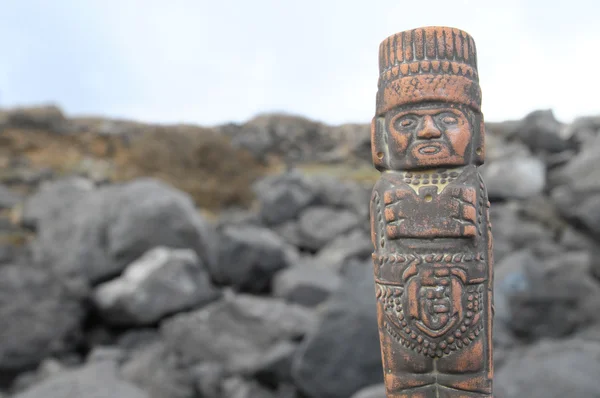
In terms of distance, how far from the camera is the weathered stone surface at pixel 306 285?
24.6 feet

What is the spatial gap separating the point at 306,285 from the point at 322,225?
5460 millimetres

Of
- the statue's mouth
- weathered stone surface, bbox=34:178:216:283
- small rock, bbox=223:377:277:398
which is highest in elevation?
the statue's mouth

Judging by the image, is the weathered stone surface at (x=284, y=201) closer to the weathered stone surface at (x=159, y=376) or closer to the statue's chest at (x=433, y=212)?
the weathered stone surface at (x=159, y=376)

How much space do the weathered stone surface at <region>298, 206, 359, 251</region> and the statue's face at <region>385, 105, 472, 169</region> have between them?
9831 mm

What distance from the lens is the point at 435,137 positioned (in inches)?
101

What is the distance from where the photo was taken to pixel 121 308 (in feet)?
22.7

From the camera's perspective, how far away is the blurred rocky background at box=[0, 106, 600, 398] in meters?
4.62

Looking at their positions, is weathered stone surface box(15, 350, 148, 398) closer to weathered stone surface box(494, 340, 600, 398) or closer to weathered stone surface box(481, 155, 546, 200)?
weathered stone surface box(494, 340, 600, 398)

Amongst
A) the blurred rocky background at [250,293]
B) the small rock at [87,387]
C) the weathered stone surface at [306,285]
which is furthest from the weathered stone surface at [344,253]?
the small rock at [87,387]

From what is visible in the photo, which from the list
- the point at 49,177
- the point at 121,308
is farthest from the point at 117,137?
the point at 121,308

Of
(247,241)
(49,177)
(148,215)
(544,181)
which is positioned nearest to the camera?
(148,215)

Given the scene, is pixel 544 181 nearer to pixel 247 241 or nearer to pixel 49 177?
pixel 247 241

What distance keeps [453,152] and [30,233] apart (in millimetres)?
10608

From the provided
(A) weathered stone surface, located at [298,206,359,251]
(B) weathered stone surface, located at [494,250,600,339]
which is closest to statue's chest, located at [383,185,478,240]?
(B) weathered stone surface, located at [494,250,600,339]
